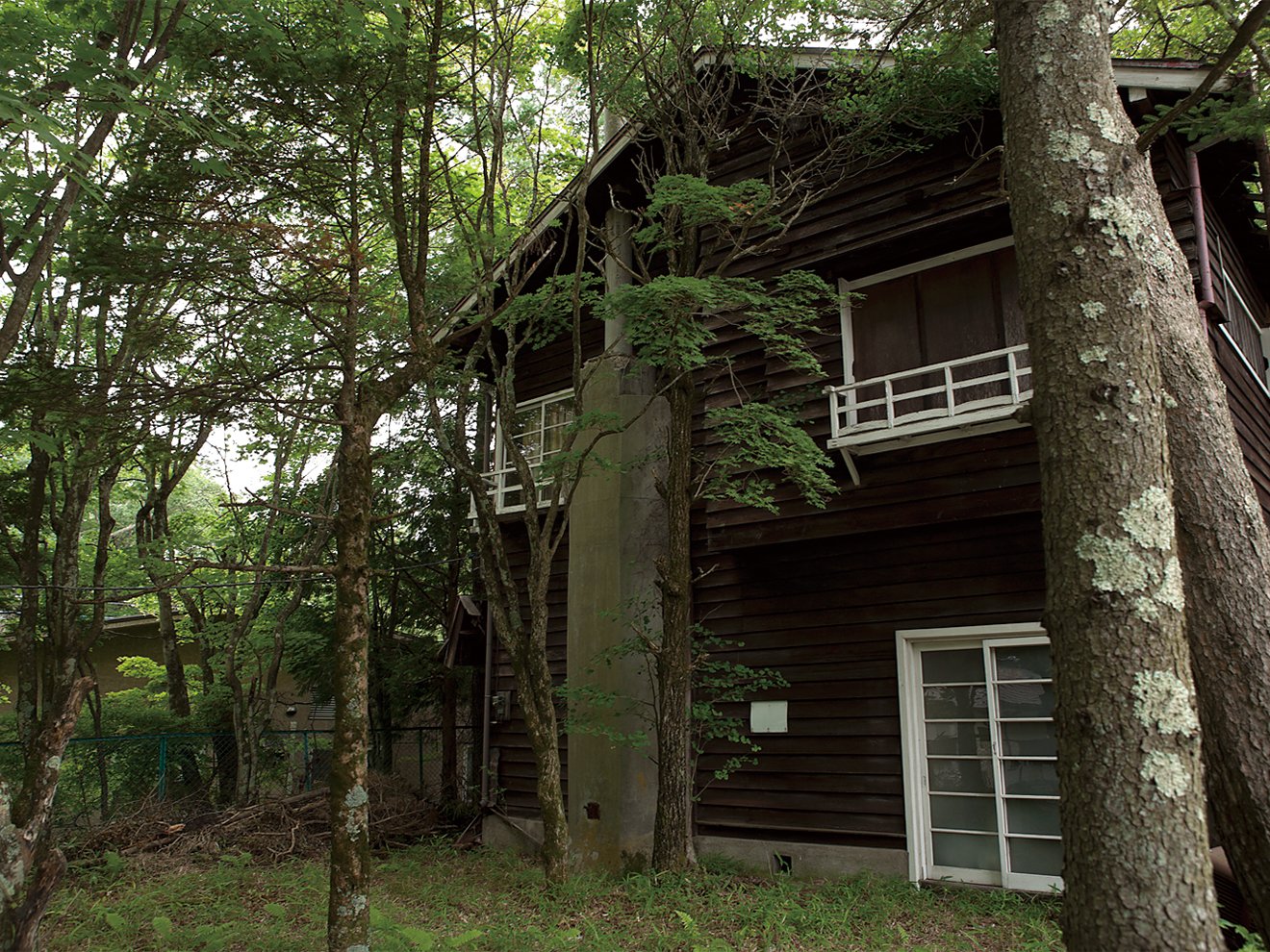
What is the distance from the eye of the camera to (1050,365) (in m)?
3.35

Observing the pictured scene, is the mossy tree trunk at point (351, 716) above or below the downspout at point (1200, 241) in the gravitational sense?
below

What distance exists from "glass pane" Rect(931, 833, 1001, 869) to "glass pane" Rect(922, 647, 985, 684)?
141 cm

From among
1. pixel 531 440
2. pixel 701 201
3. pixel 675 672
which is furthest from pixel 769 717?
pixel 531 440

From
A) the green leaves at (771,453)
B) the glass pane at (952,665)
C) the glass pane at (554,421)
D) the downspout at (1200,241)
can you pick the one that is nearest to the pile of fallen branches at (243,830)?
the glass pane at (554,421)

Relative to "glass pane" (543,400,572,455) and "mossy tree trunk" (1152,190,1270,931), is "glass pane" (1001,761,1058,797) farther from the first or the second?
"glass pane" (543,400,572,455)

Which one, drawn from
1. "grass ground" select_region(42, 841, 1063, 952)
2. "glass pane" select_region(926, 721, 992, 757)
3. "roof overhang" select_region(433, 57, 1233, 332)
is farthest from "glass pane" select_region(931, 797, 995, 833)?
"roof overhang" select_region(433, 57, 1233, 332)

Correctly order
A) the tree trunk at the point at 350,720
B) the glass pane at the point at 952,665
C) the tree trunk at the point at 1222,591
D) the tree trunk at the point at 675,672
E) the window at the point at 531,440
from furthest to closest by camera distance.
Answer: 1. the window at the point at 531,440
2. the tree trunk at the point at 675,672
3. the glass pane at the point at 952,665
4. the tree trunk at the point at 350,720
5. the tree trunk at the point at 1222,591

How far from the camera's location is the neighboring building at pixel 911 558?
7.79 m

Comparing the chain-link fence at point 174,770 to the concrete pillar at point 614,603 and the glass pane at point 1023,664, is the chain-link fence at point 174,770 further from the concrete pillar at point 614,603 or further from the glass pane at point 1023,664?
the glass pane at point 1023,664

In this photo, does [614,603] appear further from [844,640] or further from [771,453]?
[771,453]

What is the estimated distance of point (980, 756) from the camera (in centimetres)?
791

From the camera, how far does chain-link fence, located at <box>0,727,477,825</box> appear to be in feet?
41.2

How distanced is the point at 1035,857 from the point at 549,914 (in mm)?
4337

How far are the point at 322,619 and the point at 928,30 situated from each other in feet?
51.8
